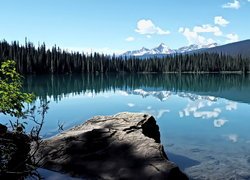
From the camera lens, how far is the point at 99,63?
175375 millimetres

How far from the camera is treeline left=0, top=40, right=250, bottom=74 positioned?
127m

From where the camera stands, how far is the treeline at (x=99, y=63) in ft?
417

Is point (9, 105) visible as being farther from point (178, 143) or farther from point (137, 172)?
point (178, 143)

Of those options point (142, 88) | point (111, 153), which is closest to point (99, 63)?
point (142, 88)

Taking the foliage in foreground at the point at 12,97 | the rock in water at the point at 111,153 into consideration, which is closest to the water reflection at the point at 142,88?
the rock in water at the point at 111,153

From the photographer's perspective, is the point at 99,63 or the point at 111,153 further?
the point at 99,63

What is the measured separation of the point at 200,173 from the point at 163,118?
→ 14.8 meters

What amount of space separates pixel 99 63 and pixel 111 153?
542 ft

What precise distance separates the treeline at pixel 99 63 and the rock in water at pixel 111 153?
111m

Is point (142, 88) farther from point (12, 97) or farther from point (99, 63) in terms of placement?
point (99, 63)

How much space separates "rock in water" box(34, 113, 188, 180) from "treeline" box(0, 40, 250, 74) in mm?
111461

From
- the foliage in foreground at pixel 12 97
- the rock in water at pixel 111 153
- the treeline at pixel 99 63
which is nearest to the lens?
the foliage in foreground at pixel 12 97

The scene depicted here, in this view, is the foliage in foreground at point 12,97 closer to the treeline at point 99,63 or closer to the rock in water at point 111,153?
the rock in water at point 111,153

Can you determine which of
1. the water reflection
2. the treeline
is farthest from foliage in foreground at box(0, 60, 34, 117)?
the treeline
